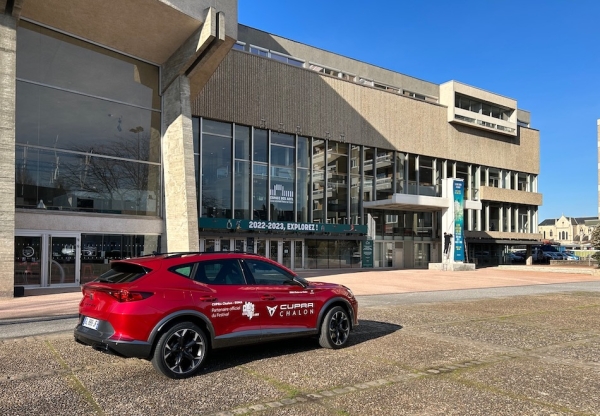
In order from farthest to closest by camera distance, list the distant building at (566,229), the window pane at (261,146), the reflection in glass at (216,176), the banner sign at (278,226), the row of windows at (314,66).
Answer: the distant building at (566,229) → the row of windows at (314,66) → the window pane at (261,146) → the reflection in glass at (216,176) → the banner sign at (278,226)

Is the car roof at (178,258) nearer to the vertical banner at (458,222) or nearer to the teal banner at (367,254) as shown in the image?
the teal banner at (367,254)

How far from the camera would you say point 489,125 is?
4441 centimetres

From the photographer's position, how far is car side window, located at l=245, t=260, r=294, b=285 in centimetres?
696

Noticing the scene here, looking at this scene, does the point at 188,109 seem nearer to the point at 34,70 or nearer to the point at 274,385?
Result: the point at 34,70

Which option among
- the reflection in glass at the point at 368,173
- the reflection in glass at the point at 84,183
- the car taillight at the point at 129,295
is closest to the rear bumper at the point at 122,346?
the car taillight at the point at 129,295

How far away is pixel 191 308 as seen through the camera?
6.05 meters

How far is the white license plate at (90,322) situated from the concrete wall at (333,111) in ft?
73.8

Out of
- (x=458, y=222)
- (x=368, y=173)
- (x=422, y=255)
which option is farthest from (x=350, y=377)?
(x=422, y=255)

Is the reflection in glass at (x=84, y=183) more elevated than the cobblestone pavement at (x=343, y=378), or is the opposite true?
the reflection in glass at (x=84, y=183)

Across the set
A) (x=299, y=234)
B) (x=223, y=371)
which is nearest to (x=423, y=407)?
(x=223, y=371)

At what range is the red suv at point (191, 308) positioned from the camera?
18.9 ft

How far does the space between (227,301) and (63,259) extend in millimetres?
14404

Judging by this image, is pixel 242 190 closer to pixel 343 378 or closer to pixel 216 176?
pixel 216 176

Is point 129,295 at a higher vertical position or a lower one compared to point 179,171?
lower
